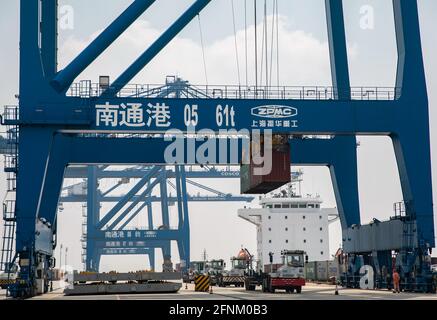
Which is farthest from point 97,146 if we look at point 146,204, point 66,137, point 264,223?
point 146,204

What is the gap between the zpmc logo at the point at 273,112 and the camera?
35.1 m

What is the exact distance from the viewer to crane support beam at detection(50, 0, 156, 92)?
34.5 m

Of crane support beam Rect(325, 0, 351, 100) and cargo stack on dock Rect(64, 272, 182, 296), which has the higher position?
crane support beam Rect(325, 0, 351, 100)

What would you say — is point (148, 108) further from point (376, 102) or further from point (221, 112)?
point (376, 102)

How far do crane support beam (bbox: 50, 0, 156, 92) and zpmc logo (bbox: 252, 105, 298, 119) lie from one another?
22.6 feet

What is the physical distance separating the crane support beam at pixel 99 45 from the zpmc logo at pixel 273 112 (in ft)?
22.6

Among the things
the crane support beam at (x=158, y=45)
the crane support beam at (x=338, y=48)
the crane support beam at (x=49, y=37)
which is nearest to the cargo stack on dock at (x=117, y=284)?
the crane support beam at (x=158, y=45)

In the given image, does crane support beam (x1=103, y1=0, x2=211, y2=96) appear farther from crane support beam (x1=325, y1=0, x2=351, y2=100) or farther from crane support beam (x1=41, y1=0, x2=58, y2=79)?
crane support beam (x1=325, y1=0, x2=351, y2=100)

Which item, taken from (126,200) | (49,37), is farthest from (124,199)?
(49,37)

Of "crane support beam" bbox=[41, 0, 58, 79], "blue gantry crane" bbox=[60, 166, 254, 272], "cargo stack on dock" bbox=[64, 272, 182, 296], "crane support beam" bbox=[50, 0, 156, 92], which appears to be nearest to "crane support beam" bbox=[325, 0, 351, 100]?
"crane support beam" bbox=[50, 0, 156, 92]

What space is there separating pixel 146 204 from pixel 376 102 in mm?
92755

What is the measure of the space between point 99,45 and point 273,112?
8355 mm

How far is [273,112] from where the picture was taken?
116ft

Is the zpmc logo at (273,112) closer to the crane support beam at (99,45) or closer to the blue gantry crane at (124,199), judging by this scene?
the crane support beam at (99,45)
